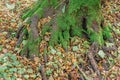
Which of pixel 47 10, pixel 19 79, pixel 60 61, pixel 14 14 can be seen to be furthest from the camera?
pixel 14 14

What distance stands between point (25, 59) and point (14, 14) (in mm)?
1727

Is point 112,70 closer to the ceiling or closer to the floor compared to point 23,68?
closer to the floor

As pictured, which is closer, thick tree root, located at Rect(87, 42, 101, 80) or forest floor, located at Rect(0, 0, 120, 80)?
forest floor, located at Rect(0, 0, 120, 80)

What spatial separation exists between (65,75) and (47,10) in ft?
4.97

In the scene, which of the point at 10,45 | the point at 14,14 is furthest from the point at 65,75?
the point at 14,14

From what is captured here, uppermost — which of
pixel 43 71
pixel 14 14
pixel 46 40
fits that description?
pixel 14 14

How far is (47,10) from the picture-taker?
5.93m

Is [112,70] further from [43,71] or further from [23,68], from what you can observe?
[23,68]

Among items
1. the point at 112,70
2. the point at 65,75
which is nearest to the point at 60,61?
the point at 65,75

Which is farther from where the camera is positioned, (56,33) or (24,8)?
(24,8)

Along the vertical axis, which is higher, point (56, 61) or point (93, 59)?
point (56, 61)

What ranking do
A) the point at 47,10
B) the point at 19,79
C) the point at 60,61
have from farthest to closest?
the point at 47,10, the point at 60,61, the point at 19,79

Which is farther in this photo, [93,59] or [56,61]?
[93,59]

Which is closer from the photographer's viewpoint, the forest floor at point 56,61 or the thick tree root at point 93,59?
the forest floor at point 56,61
